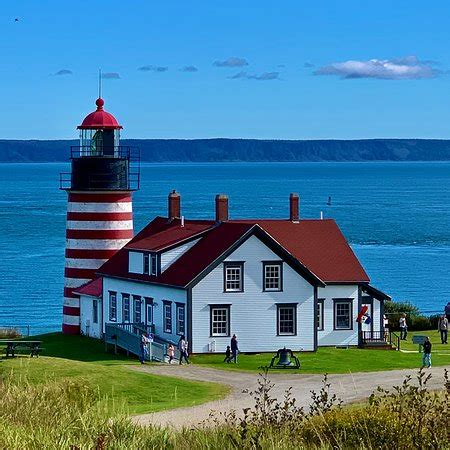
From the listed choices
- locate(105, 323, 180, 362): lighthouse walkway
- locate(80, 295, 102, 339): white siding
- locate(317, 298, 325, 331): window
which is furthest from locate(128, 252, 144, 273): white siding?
locate(317, 298, 325, 331): window

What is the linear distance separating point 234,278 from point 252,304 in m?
1.11

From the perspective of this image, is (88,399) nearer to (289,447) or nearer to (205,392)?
(289,447)

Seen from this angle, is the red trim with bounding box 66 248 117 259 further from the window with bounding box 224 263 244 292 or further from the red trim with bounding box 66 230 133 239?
the window with bounding box 224 263 244 292

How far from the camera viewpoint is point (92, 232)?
1919 inches

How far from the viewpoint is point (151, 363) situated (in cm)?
4003

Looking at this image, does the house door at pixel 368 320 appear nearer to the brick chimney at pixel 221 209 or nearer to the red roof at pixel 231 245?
the red roof at pixel 231 245

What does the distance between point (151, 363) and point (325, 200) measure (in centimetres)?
16021

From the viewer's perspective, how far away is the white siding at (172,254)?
43.8 metres

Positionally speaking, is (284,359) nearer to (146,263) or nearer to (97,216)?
(146,263)

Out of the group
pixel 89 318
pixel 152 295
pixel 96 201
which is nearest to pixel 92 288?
pixel 89 318

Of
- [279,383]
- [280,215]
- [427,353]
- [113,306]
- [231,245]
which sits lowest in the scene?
[279,383]

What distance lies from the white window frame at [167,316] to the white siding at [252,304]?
137cm

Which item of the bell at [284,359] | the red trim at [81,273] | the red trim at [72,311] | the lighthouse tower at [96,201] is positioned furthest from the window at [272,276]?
the red trim at [72,311]

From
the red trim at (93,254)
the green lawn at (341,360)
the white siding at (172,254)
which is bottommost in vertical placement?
the green lawn at (341,360)
